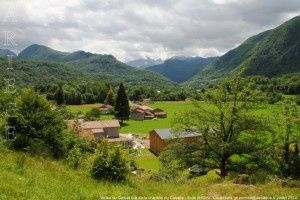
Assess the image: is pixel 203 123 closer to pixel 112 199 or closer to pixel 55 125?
pixel 55 125

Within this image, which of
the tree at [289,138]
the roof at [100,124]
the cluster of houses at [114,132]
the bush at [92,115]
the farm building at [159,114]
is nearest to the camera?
the tree at [289,138]

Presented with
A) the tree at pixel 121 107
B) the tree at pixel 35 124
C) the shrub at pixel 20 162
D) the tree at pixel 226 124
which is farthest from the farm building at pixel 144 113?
the shrub at pixel 20 162

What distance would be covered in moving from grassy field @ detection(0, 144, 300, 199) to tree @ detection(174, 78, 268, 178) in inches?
336

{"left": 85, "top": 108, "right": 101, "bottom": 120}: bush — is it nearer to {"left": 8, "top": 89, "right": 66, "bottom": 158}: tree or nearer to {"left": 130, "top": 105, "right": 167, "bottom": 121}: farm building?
{"left": 130, "top": 105, "right": 167, "bottom": 121}: farm building

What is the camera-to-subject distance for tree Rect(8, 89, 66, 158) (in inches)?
805

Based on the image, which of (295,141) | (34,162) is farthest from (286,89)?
(34,162)

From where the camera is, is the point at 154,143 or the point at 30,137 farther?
the point at 154,143

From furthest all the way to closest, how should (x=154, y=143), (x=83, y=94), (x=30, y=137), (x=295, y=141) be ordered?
(x=83, y=94) < (x=154, y=143) < (x=295, y=141) < (x=30, y=137)

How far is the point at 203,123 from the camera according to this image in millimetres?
→ 29031

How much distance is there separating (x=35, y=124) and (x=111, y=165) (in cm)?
647

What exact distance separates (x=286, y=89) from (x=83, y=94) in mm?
106175

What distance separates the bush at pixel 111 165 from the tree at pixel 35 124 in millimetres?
4772

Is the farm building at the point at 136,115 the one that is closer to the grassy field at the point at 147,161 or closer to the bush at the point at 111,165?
the grassy field at the point at 147,161

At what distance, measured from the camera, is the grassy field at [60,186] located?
40.2 feet
